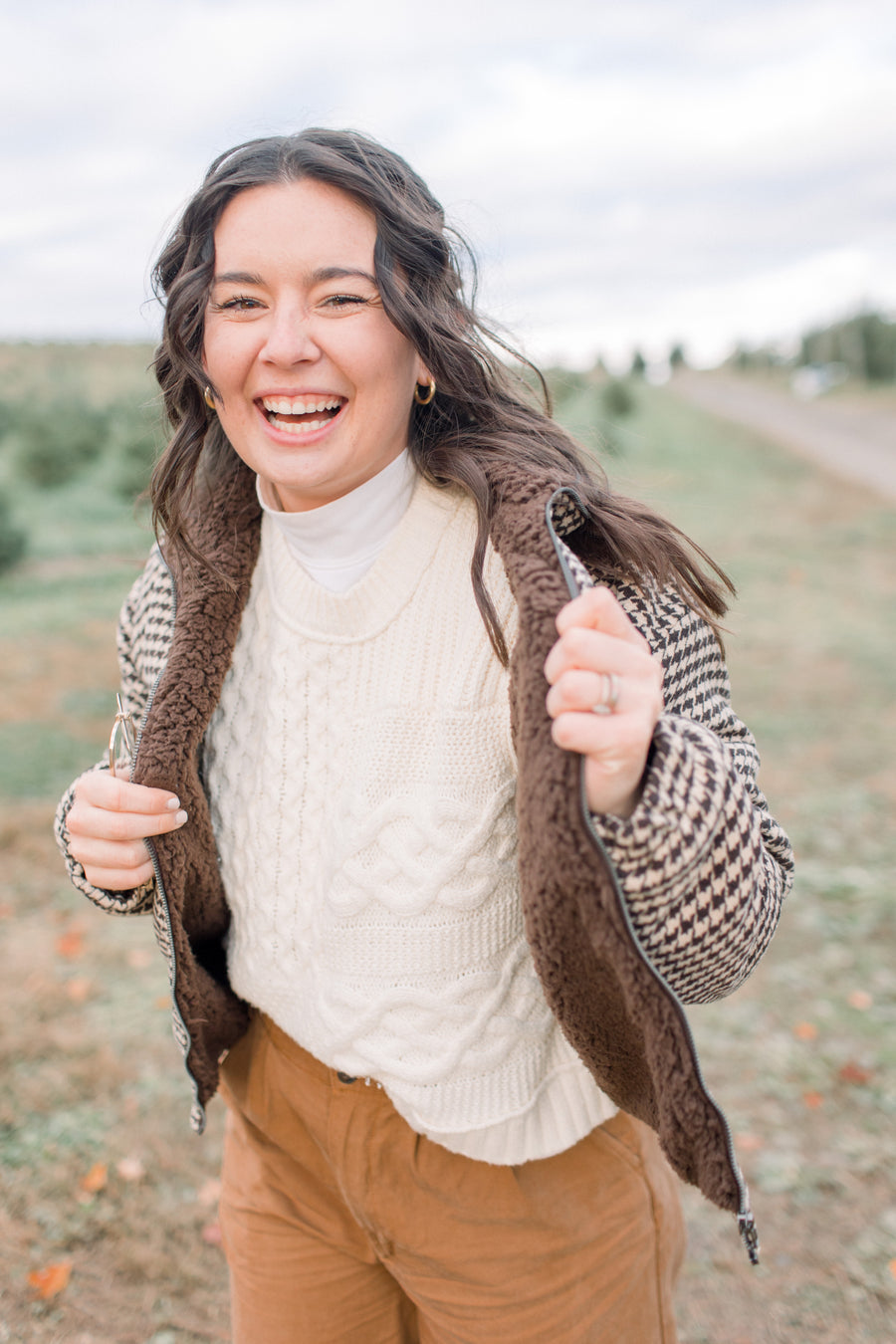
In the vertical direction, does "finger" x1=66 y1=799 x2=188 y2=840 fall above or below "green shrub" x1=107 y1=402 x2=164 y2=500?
above

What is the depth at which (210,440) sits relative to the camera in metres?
2.14

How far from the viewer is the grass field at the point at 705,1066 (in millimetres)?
2850

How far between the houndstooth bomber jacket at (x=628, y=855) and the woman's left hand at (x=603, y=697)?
0.10ft

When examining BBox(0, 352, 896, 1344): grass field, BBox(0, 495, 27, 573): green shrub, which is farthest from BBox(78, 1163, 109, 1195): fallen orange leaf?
BBox(0, 495, 27, 573): green shrub

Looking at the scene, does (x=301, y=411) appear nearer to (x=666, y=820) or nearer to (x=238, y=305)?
(x=238, y=305)

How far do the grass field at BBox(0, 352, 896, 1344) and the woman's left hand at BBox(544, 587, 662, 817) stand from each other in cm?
69

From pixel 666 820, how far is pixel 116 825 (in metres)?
0.91

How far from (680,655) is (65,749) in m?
5.71

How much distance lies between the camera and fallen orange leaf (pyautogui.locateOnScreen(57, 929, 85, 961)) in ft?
14.7

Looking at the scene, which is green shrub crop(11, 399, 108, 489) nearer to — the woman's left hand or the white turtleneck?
the white turtleneck

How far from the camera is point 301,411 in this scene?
1.71 meters

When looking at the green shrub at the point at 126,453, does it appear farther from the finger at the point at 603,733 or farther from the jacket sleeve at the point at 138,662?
the finger at the point at 603,733

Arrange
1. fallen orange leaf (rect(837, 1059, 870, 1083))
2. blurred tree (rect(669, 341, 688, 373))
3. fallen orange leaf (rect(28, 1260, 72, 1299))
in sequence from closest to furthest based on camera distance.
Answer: fallen orange leaf (rect(28, 1260, 72, 1299)) < fallen orange leaf (rect(837, 1059, 870, 1083)) < blurred tree (rect(669, 341, 688, 373))

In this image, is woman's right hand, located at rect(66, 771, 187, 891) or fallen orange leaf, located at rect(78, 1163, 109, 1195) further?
fallen orange leaf, located at rect(78, 1163, 109, 1195)
